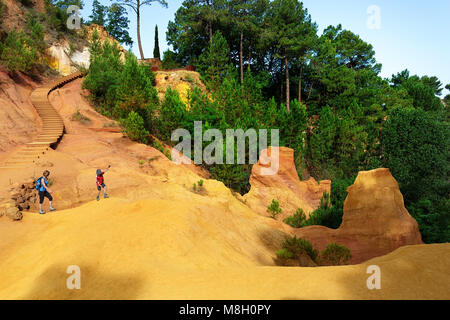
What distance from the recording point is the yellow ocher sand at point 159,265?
3.81 meters

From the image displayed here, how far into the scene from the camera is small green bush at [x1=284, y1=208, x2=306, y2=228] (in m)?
18.3

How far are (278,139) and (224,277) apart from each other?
2174 cm

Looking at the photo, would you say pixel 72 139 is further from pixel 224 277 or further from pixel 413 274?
pixel 413 274

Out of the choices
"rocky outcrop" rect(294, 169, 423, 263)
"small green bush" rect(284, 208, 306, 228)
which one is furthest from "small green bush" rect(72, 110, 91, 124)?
"rocky outcrop" rect(294, 169, 423, 263)

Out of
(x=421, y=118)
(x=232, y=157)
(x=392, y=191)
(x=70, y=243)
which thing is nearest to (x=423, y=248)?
(x=70, y=243)

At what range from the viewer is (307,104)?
3812 centimetres

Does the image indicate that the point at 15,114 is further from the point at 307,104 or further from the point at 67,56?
the point at 307,104

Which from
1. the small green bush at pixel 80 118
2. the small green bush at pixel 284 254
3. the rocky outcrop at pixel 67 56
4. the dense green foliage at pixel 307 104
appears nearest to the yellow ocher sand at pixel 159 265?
the small green bush at pixel 284 254

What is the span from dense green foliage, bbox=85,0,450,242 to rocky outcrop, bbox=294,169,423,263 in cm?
367

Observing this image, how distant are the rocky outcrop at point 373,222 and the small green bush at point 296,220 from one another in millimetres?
3436

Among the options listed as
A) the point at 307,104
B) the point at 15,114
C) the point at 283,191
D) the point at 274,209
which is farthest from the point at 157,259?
the point at 307,104

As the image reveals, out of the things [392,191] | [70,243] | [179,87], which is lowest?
[392,191]

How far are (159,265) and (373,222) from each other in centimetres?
1228
